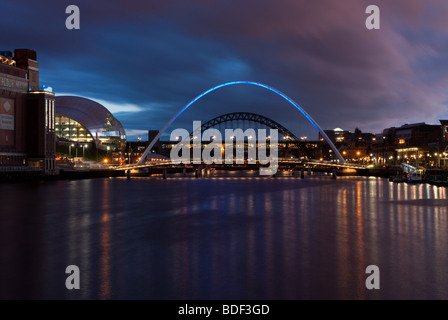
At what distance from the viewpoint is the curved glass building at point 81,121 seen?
A: 10612 centimetres

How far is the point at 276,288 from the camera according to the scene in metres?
9.78

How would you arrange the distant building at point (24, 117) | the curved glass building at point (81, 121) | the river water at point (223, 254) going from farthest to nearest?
the curved glass building at point (81, 121) → the distant building at point (24, 117) → the river water at point (223, 254)

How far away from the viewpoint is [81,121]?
10675cm

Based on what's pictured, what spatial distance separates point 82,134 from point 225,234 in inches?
3913

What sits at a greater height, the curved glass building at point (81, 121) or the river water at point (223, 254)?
the curved glass building at point (81, 121)

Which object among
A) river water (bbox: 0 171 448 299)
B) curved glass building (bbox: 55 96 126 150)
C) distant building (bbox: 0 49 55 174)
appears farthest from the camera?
curved glass building (bbox: 55 96 126 150)

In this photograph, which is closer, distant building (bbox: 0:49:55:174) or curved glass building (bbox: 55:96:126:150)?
distant building (bbox: 0:49:55:174)

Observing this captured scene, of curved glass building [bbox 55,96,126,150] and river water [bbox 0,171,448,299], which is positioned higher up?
curved glass building [bbox 55,96,126,150]

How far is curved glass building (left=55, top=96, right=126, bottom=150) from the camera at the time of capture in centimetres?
10612

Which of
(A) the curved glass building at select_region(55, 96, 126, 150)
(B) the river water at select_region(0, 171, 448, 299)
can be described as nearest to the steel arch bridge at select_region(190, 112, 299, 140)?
(A) the curved glass building at select_region(55, 96, 126, 150)

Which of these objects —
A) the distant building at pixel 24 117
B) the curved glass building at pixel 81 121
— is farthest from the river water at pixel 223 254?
the curved glass building at pixel 81 121

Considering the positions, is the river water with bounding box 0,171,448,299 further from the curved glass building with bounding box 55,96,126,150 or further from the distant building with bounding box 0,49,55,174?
the curved glass building with bounding box 55,96,126,150

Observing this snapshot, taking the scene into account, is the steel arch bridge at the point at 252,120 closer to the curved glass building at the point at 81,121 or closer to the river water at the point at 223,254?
the curved glass building at the point at 81,121

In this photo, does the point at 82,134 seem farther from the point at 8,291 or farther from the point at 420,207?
the point at 8,291
